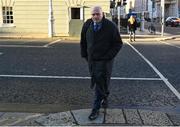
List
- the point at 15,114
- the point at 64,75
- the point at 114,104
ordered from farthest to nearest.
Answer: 1. the point at 64,75
2. the point at 114,104
3. the point at 15,114

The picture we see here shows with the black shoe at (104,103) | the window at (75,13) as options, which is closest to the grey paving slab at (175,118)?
the black shoe at (104,103)

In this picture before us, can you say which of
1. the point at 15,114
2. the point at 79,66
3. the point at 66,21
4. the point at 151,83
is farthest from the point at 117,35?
the point at 66,21

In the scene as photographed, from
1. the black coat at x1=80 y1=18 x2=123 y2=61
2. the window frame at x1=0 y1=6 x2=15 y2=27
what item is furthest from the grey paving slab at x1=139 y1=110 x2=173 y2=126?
the window frame at x1=0 y1=6 x2=15 y2=27

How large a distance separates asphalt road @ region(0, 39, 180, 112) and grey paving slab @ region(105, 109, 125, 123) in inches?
34.3

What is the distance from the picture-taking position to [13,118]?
7.61m

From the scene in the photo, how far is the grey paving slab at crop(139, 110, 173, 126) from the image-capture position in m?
7.20

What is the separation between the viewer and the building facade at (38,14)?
1355 inches

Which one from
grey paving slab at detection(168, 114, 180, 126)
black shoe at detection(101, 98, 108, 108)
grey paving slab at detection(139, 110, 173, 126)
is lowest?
grey paving slab at detection(168, 114, 180, 126)

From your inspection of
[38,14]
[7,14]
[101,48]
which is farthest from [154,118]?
[7,14]

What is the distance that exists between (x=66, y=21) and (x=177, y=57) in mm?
18019

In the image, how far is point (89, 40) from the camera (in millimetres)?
7434

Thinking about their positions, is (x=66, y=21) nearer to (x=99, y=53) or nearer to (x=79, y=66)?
(x=79, y=66)

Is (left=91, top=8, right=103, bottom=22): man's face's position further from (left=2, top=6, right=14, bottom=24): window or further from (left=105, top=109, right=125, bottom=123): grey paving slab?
(left=2, top=6, right=14, bottom=24): window

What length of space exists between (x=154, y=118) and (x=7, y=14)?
96.3 feet
